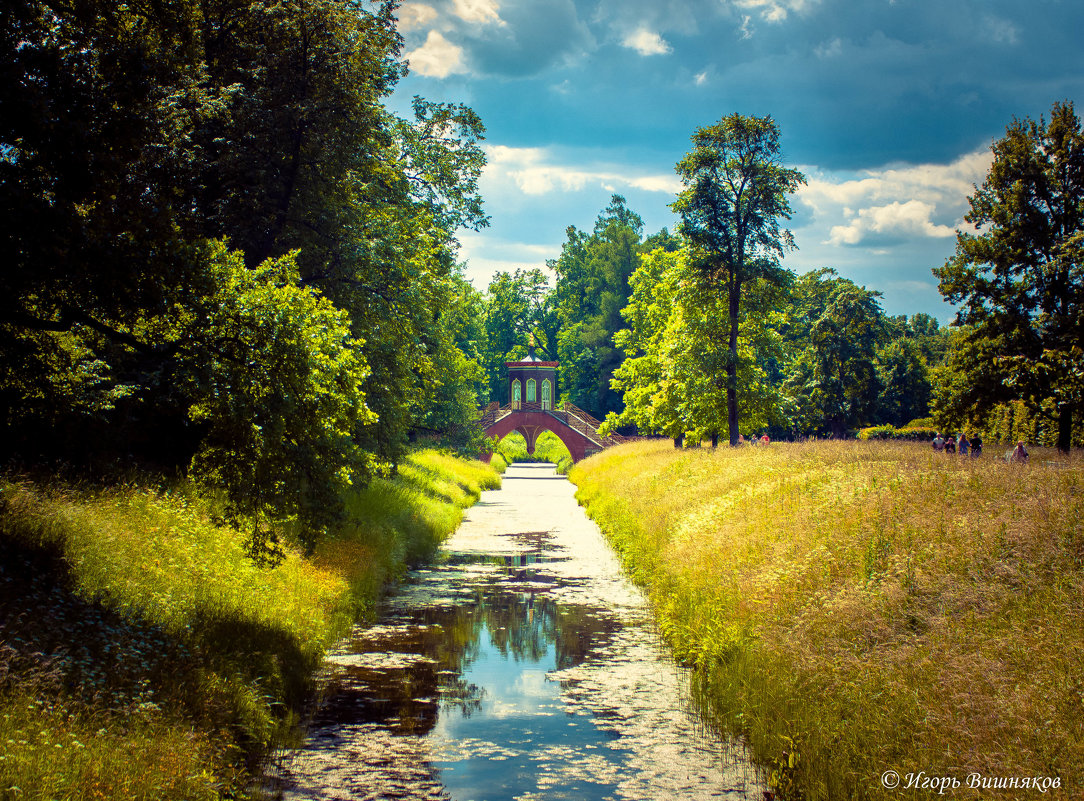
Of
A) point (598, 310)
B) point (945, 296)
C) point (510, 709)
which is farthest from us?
point (598, 310)

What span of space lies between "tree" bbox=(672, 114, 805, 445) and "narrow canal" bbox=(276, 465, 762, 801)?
63.9 feet

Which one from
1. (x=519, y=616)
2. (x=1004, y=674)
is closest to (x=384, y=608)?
(x=519, y=616)

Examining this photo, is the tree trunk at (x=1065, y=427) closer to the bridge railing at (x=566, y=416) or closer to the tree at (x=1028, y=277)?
the tree at (x=1028, y=277)

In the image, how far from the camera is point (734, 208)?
33656 millimetres

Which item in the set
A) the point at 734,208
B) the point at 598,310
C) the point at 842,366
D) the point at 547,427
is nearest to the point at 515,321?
the point at 598,310

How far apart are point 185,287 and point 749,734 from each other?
8.87 meters

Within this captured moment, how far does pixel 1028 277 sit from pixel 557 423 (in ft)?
160

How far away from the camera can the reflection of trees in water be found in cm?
994

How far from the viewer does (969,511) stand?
9.67 m

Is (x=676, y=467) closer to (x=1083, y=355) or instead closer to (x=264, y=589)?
(x=1083, y=355)

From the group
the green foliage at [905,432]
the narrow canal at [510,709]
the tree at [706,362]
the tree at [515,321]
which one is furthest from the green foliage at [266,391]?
the tree at [515,321]

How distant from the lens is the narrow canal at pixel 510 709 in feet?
25.8

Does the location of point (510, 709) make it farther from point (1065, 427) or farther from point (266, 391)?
point (1065, 427)

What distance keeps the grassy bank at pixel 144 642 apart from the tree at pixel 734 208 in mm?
24047
